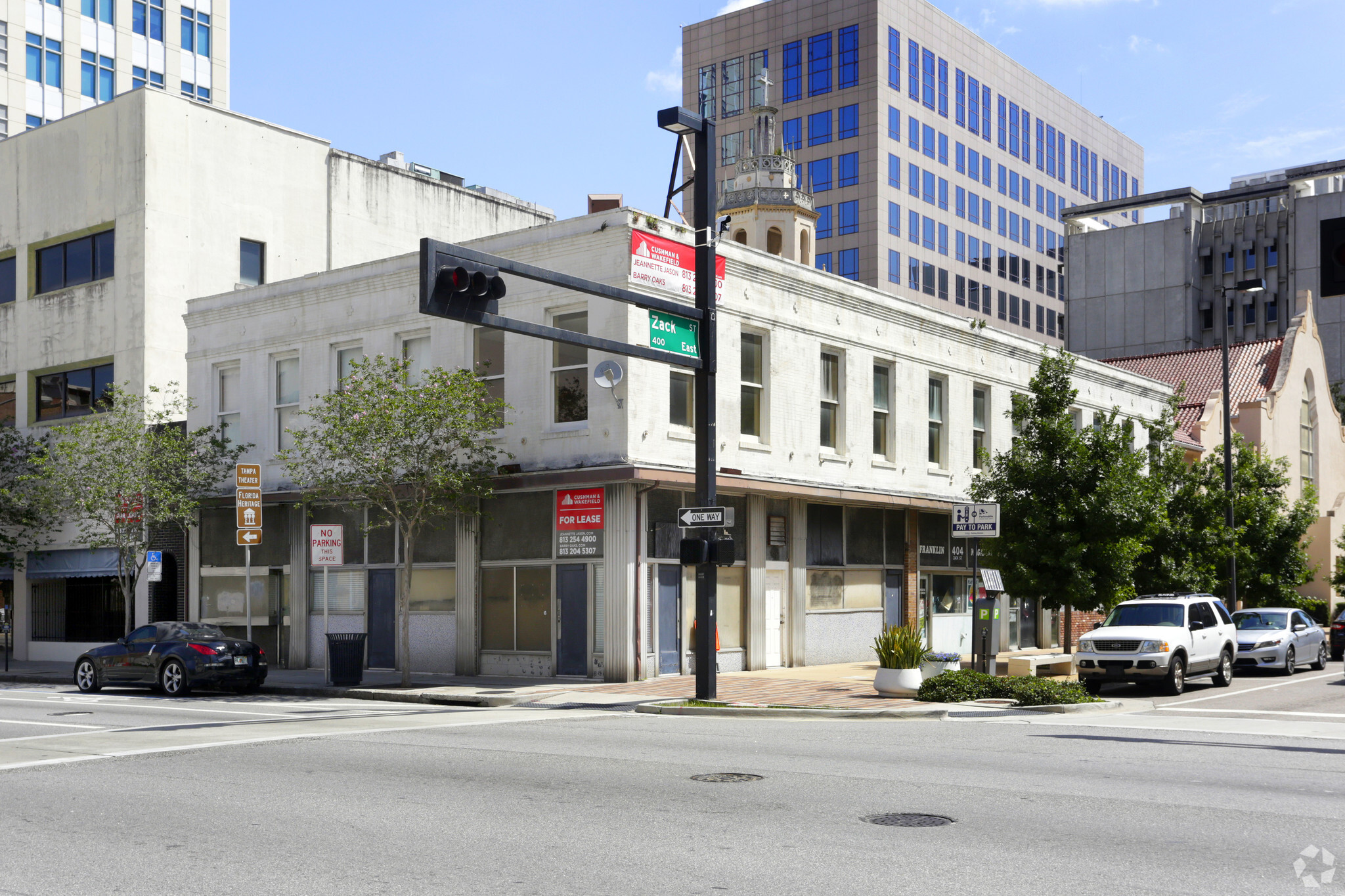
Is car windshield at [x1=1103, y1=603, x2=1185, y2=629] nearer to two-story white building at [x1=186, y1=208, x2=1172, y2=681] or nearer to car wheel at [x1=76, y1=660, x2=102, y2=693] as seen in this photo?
two-story white building at [x1=186, y1=208, x2=1172, y2=681]

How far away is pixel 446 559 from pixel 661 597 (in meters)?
4.83

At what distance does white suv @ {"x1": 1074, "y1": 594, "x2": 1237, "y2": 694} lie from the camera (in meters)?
22.4

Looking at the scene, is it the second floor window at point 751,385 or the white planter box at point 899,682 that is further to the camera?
the second floor window at point 751,385

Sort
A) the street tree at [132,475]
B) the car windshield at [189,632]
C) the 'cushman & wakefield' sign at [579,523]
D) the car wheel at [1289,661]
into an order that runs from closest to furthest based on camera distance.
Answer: the car windshield at [189,632] < the 'cushman & wakefield' sign at [579,523] < the car wheel at [1289,661] < the street tree at [132,475]

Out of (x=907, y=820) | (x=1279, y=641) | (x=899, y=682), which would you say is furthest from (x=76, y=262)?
(x=907, y=820)

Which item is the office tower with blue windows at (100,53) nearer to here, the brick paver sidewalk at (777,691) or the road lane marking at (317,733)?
the brick paver sidewalk at (777,691)

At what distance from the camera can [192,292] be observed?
113ft

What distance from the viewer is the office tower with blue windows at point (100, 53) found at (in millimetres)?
60156

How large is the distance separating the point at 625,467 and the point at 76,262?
814 inches

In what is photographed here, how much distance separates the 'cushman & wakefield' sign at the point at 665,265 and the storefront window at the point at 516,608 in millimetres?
6481

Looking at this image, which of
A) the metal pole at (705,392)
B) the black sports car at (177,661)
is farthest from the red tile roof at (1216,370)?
the black sports car at (177,661)

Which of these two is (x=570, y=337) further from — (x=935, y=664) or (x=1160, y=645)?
(x=1160, y=645)

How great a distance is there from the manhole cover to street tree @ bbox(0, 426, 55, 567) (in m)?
29.0

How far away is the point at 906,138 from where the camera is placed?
77.4m
